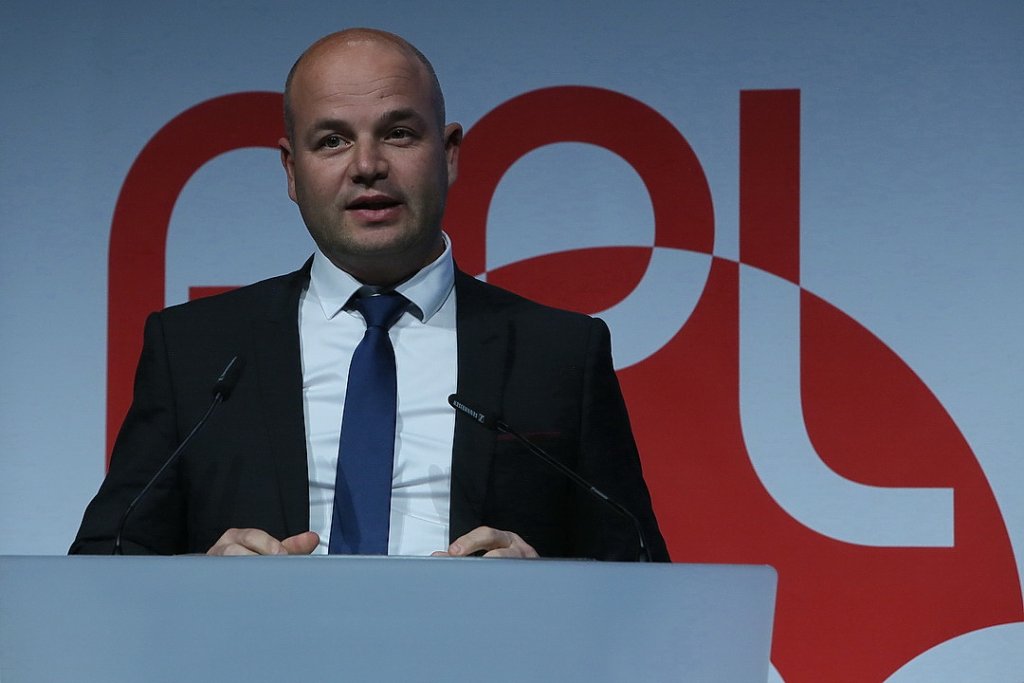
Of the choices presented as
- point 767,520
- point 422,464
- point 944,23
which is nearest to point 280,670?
point 422,464

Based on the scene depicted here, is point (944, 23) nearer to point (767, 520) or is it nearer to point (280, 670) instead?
point (767, 520)

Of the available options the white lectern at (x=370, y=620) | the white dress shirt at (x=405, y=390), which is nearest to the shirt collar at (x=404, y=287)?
the white dress shirt at (x=405, y=390)

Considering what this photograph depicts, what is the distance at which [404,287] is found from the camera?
1.71 metres

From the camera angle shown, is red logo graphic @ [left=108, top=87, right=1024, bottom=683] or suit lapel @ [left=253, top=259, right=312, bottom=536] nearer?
suit lapel @ [left=253, top=259, right=312, bottom=536]

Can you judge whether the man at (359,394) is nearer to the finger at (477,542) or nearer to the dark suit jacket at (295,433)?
the dark suit jacket at (295,433)

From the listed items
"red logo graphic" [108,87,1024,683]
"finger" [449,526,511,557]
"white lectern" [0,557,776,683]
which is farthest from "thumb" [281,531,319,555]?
"red logo graphic" [108,87,1024,683]

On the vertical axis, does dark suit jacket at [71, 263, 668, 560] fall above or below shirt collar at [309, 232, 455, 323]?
below

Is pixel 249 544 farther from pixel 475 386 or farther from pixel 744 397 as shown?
pixel 744 397

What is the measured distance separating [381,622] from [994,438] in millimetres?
1722

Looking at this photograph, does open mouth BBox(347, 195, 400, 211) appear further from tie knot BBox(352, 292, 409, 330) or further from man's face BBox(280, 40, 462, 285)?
tie knot BBox(352, 292, 409, 330)

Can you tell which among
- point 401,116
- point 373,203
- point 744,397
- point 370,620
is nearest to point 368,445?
point 373,203

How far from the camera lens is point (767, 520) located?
93.7 inches

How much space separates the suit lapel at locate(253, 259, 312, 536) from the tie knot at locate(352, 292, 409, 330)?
9 cm

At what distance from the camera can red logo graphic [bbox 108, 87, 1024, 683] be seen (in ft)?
7.69
